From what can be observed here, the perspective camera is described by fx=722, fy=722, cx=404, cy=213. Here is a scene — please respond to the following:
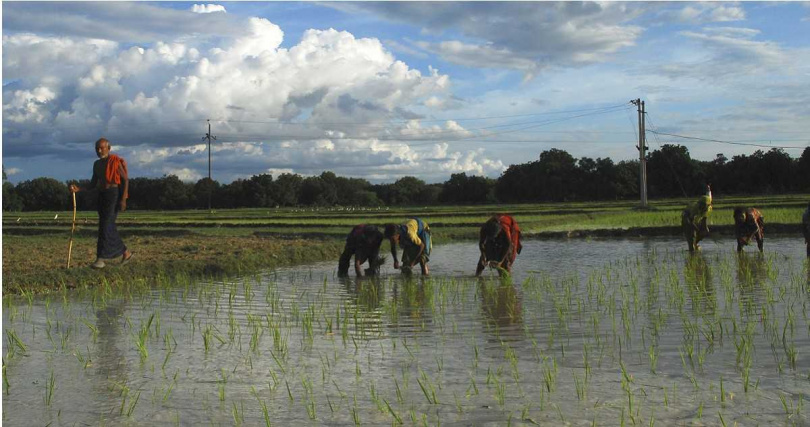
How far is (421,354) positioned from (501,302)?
8.55 ft

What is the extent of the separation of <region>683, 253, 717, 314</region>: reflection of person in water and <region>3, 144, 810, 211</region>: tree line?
4875 centimetres

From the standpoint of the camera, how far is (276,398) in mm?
4180

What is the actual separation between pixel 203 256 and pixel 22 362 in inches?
322

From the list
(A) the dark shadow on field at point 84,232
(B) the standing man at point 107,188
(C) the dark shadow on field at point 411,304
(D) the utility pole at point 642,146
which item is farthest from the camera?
(D) the utility pole at point 642,146

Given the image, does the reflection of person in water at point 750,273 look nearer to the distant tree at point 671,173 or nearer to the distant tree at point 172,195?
the distant tree at point 671,173

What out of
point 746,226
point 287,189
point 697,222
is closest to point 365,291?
point 697,222

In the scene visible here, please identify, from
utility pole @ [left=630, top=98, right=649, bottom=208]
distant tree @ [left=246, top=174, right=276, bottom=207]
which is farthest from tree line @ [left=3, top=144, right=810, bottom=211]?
utility pole @ [left=630, top=98, right=649, bottom=208]

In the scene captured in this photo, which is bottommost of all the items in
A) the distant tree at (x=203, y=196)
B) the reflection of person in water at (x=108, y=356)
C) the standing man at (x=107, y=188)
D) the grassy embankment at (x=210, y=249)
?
the reflection of person in water at (x=108, y=356)

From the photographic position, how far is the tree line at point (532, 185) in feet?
194

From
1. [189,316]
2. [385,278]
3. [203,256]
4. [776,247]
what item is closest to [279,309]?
[189,316]

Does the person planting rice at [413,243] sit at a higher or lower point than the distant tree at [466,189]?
lower

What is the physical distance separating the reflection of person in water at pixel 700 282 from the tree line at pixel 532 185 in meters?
48.8

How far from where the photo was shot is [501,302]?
25.2 ft

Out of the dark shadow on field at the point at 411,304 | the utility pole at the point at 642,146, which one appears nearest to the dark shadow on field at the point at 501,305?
the dark shadow on field at the point at 411,304
